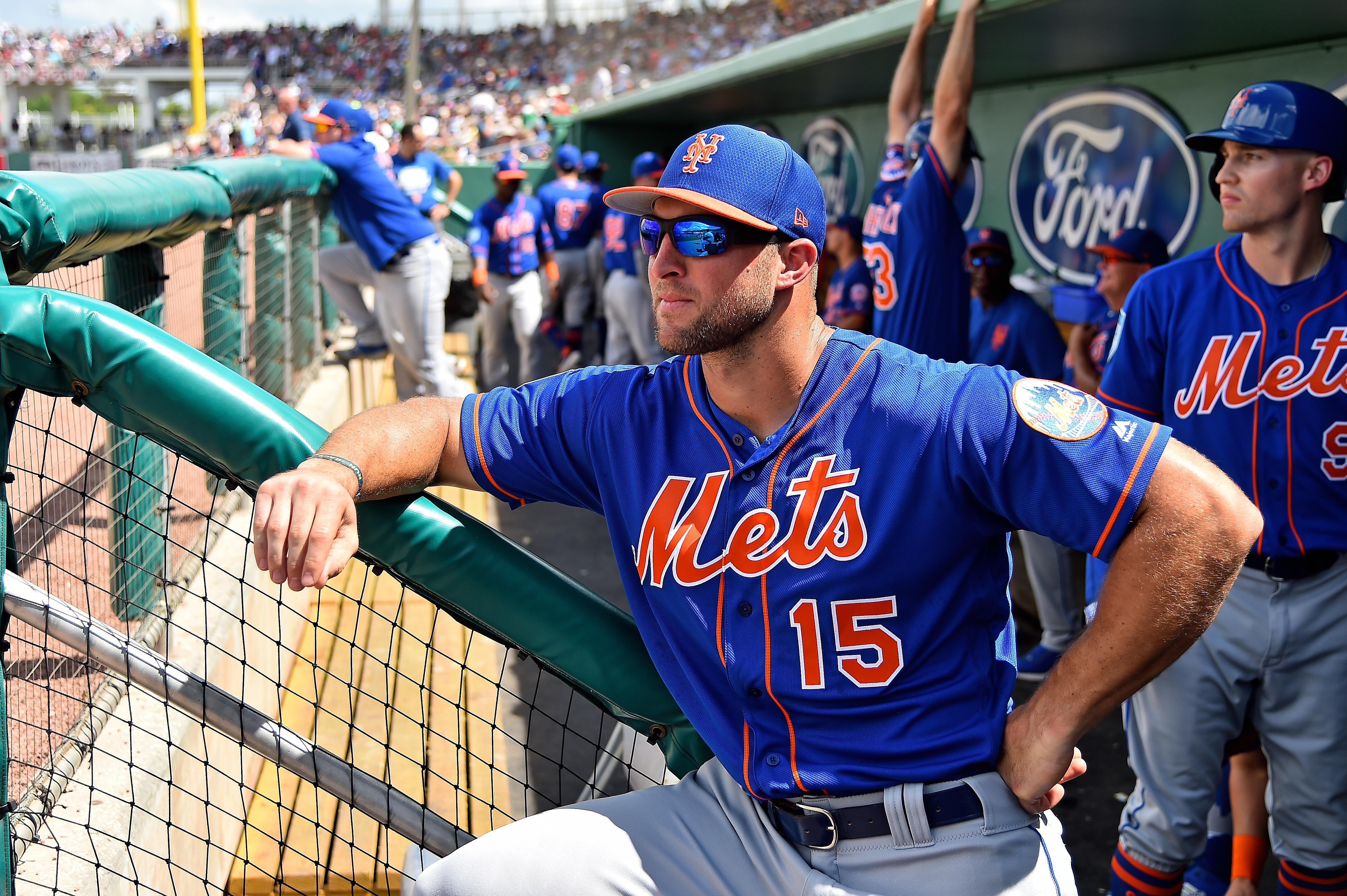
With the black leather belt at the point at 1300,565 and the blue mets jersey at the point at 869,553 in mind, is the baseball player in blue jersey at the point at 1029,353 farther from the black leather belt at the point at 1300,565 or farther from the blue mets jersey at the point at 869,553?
the blue mets jersey at the point at 869,553

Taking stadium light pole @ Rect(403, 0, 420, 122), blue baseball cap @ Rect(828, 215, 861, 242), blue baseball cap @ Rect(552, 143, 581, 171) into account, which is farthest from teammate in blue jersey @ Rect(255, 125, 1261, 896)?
stadium light pole @ Rect(403, 0, 420, 122)

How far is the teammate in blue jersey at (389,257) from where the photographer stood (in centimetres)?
594

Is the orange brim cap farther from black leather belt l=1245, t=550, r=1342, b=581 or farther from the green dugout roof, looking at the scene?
the green dugout roof

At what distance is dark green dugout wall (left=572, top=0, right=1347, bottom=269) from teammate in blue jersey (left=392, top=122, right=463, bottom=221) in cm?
216

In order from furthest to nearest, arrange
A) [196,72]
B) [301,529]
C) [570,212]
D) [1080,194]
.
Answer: [196,72] < [570,212] < [1080,194] < [301,529]

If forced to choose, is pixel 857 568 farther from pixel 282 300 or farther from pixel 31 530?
pixel 282 300

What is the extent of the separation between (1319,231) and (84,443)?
318 cm

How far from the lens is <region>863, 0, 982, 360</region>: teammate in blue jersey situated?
3.54m

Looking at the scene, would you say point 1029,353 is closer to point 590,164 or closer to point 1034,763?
point 1034,763

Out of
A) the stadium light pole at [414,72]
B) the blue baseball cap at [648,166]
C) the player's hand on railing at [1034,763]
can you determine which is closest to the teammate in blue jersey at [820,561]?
the player's hand on railing at [1034,763]

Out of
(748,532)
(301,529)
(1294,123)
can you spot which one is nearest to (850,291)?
(1294,123)

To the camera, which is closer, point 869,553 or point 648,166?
point 869,553

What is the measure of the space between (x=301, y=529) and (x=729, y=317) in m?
0.63

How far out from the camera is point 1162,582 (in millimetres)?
1360
